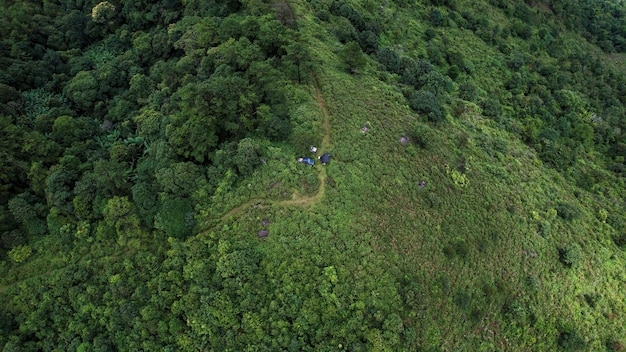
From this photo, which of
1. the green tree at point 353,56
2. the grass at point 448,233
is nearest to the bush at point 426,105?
the grass at point 448,233

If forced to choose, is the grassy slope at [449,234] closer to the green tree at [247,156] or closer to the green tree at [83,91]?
the green tree at [247,156]

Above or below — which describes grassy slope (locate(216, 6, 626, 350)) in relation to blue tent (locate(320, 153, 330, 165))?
below

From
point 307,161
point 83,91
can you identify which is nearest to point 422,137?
point 307,161

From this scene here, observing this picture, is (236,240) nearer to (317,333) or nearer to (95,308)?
(317,333)

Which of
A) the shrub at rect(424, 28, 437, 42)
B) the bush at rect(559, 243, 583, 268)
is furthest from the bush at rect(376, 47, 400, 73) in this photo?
the bush at rect(559, 243, 583, 268)

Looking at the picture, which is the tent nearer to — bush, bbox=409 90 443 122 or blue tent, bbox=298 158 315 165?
blue tent, bbox=298 158 315 165

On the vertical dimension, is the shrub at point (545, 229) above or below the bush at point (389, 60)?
below
